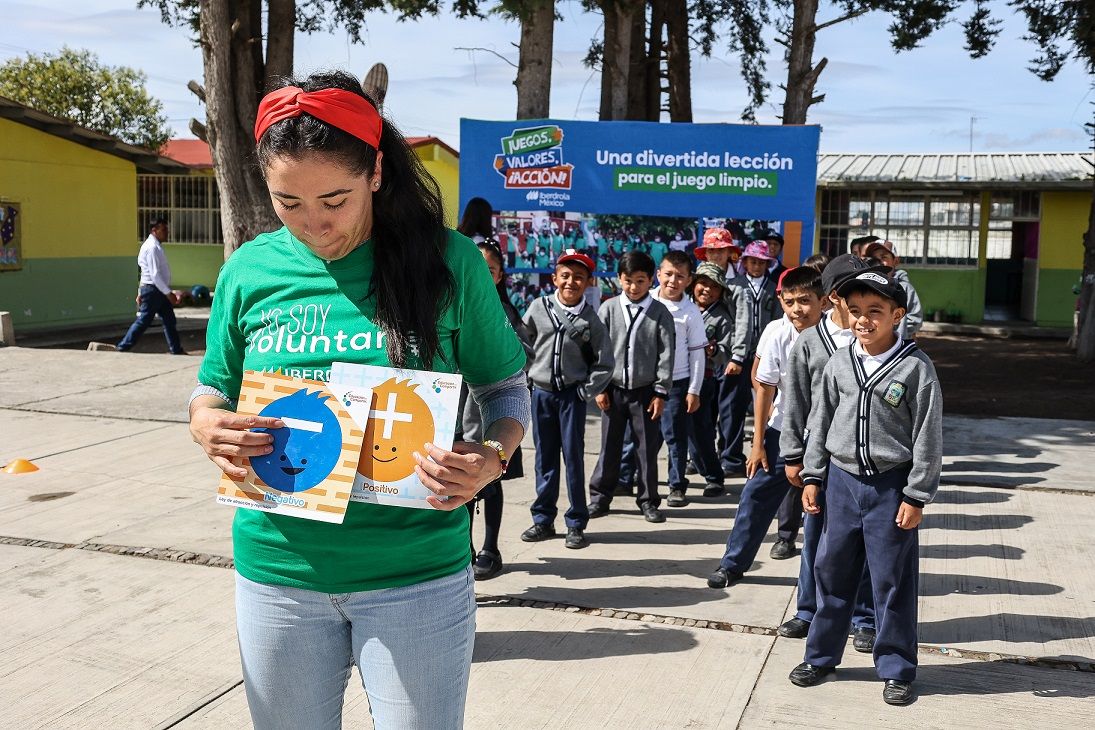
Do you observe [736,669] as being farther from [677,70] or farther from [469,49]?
[677,70]

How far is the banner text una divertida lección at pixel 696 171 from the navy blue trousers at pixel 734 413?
2.52m

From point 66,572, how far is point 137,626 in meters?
0.96

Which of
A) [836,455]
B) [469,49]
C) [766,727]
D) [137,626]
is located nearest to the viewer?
[766,727]

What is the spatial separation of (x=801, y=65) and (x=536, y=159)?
17.7 ft

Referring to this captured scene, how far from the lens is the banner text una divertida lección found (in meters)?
10.2

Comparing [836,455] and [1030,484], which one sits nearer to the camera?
[836,455]

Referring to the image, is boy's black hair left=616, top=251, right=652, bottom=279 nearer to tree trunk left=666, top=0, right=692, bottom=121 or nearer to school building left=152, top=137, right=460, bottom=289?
tree trunk left=666, top=0, right=692, bottom=121

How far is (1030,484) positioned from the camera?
785 cm

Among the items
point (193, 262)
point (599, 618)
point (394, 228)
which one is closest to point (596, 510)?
point (599, 618)

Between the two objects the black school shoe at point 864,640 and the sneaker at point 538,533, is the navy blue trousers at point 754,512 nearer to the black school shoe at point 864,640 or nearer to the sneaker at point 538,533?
the black school shoe at point 864,640

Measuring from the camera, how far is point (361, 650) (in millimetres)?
2006

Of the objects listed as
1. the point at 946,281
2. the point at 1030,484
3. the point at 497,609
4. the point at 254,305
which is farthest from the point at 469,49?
the point at 946,281

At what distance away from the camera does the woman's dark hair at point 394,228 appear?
75.2 inches

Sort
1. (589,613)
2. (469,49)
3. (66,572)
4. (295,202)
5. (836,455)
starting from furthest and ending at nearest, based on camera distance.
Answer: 1. (469,49)
2. (66,572)
3. (589,613)
4. (836,455)
5. (295,202)
